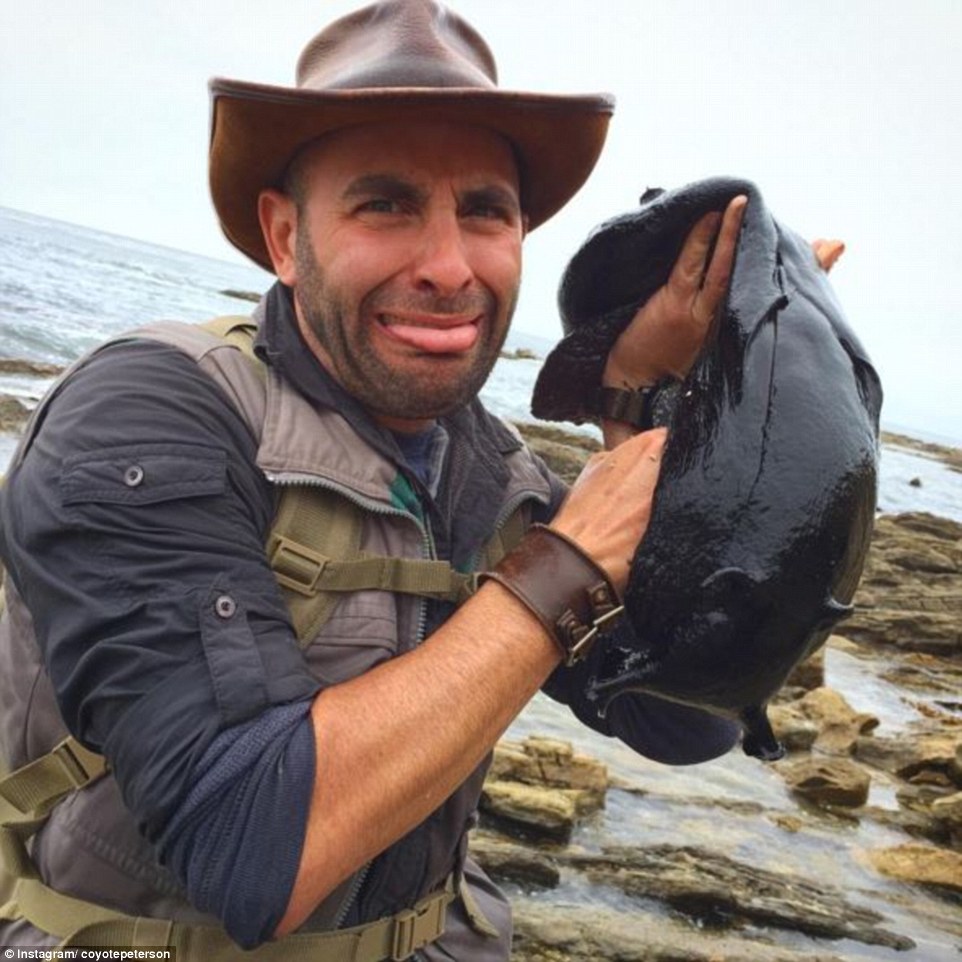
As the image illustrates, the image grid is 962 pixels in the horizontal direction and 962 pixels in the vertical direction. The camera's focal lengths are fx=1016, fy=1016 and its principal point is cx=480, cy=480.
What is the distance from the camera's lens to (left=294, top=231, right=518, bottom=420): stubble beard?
2.41 meters

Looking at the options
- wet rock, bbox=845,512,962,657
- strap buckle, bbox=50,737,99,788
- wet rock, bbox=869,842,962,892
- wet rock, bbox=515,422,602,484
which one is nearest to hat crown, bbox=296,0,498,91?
strap buckle, bbox=50,737,99,788

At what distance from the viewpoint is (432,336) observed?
241 centimetres

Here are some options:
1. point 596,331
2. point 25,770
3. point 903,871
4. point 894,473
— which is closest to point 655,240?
point 596,331

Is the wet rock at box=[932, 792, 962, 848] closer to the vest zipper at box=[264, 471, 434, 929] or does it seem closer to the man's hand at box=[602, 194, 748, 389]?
the man's hand at box=[602, 194, 748, 389]

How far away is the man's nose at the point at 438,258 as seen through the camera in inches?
92.7

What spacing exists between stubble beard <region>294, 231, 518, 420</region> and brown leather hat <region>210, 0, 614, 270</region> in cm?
28

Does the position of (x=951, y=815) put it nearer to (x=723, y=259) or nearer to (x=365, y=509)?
(x=723, y=259)

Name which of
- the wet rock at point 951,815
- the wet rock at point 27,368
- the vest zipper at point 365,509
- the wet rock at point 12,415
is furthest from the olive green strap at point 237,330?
the wet rock at point 27,368

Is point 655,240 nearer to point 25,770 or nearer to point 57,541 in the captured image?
point 57,541

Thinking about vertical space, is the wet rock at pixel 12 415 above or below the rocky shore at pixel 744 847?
below

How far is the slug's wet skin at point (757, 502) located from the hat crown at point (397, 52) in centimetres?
80

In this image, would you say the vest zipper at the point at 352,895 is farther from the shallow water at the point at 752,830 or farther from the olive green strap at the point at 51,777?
the shallow water at the point at 752,830

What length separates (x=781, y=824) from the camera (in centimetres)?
684

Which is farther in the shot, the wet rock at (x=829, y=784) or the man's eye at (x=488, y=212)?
the wet rock at (x=829, y=784)
